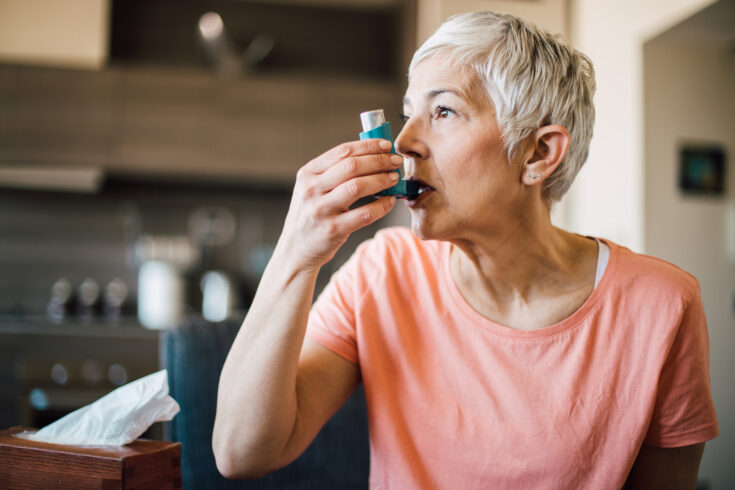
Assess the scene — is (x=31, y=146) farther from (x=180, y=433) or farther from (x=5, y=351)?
(x=180, y=433)

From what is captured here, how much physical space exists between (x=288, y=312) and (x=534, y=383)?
429 millimetres

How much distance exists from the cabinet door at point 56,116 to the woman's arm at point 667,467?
2817 millimetres

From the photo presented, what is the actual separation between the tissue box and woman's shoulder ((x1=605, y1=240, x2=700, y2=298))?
79 centimetres

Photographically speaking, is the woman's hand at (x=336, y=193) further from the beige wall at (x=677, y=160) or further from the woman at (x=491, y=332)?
the beige wall at (x=677, y=160)

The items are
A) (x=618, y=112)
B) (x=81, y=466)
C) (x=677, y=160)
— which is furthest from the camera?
(x=618, y=112)

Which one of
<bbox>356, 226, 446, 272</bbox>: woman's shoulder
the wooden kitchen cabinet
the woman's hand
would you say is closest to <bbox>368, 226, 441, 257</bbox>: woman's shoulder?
<bbox>356, 226, 446, 272</bbox>: woman's shoulder

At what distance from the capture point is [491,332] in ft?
3.32

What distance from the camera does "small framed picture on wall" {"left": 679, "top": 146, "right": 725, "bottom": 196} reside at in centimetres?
229

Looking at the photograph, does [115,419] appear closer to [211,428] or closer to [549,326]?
[211,428]

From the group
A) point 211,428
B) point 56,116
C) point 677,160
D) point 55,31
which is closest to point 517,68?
point 211,428

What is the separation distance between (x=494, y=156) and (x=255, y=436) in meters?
0.57

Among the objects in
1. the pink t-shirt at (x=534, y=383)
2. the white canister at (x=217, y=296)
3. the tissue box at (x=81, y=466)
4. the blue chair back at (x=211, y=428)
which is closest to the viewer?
the tissue box at (x=81, y=466)

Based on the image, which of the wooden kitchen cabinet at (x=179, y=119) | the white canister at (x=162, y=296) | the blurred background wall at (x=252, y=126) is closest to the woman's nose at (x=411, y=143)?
the blurred background wall at (x=252, y=126)

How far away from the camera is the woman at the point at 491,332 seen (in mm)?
905
